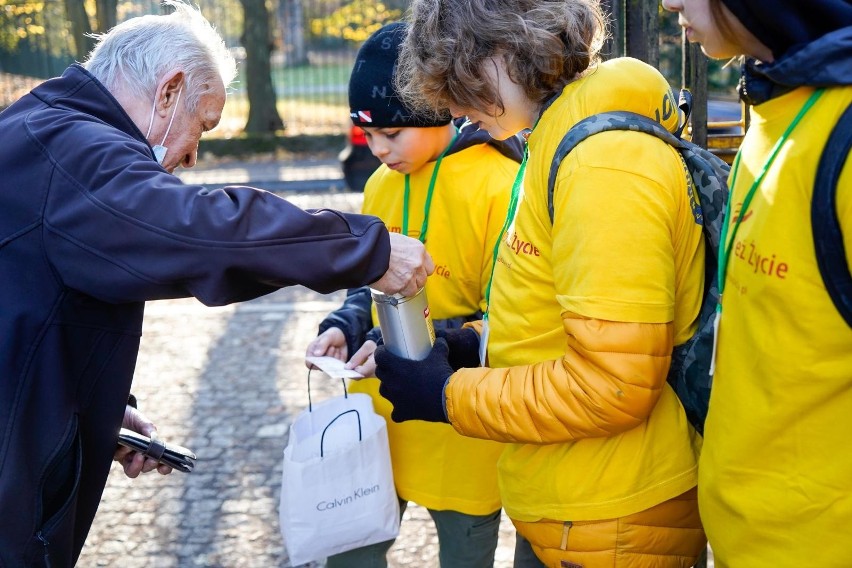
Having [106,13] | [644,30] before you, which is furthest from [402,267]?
[106,13]

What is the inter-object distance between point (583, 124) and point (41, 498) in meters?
1.34

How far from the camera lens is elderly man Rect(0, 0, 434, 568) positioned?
71.4 inches

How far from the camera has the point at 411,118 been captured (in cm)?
266

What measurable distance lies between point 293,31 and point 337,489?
17.3 meters

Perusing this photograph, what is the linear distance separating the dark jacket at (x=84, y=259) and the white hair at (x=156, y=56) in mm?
100

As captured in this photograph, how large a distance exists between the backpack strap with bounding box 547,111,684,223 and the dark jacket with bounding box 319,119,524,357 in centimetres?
90

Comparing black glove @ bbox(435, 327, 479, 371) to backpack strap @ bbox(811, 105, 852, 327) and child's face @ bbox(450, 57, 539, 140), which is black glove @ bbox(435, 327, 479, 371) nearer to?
child's face @ bbox(450, 57, 539, 140)

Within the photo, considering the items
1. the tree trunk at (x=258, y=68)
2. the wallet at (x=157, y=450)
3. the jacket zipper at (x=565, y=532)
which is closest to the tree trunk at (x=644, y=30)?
the jacket zipper at (x=565, y=532)

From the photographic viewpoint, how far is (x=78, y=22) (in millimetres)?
16516

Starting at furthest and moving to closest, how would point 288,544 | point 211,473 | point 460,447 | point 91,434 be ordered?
point 211,473
point 460,447
point 288,544
point 91,434

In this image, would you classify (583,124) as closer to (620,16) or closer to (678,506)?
(678,506)

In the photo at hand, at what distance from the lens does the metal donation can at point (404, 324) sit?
2.18m

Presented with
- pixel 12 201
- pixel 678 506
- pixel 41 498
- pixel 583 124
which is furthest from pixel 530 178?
pixel 41 498

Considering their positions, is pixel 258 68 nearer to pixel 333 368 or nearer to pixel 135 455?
pixel 135 455
